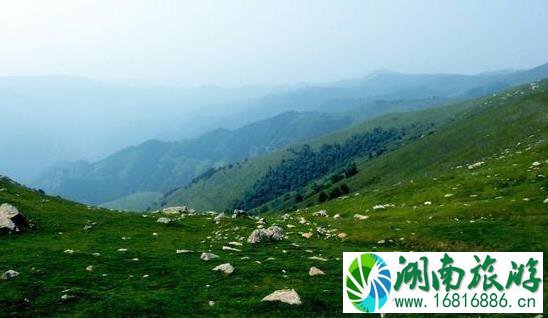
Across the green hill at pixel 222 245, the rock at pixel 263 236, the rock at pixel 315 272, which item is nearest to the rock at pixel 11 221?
the green hill at pixel 222 245

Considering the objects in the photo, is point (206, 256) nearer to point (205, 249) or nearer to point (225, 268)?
point (225, 268)

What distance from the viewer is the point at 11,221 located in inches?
1690

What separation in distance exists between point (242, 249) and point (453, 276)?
1905 cm

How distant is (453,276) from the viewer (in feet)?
86.8

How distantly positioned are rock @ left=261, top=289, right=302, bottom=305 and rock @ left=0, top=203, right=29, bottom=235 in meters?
27.4

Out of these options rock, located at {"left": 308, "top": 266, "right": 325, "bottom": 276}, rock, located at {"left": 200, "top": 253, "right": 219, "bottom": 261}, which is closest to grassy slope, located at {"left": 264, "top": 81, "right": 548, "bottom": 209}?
rock, located at {"left": 200, "top": 253, "right": 219, "bottom": 261}

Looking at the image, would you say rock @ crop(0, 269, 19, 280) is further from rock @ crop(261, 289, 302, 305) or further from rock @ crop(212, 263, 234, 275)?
rock @ crop(261, 289, 302, 305)

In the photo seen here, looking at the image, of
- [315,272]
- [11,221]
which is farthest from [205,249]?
[11,221]

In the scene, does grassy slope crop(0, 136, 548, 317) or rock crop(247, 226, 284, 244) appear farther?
rock crop(247, 226, 284, 244)

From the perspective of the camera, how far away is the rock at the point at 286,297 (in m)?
26.2

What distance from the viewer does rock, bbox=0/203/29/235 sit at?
138ft

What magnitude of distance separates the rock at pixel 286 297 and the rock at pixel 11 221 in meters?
27.4

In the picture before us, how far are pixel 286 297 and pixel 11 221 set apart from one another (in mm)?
29078

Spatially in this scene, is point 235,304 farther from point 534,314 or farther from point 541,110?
point 541,110
